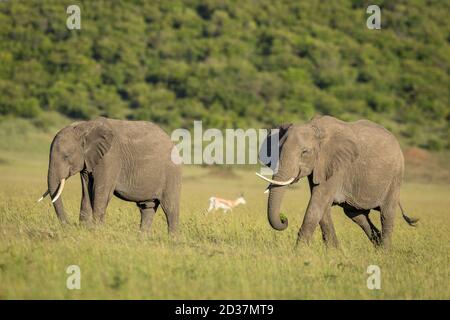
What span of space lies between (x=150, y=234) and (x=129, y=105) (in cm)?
3510

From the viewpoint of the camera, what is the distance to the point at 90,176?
12.9 metres

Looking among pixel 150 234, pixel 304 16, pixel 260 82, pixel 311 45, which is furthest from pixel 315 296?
pixel 304 16

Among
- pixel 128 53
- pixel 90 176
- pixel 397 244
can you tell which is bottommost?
pixel 397 244

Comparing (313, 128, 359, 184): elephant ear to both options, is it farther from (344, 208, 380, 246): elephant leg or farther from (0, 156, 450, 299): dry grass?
(344, 208, 380, 246): elephant leg

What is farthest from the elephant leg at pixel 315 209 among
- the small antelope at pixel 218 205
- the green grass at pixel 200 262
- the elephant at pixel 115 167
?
the small antelope at pixel 218 205

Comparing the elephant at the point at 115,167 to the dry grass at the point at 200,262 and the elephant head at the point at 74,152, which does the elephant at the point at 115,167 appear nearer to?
the elephant head at the point at 74,152

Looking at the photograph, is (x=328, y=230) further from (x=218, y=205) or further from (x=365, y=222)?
(x=218, y=205)

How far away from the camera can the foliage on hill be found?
46.3 metres

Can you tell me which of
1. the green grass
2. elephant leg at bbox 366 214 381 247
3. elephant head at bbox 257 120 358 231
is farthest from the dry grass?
elephant head at bbox 257 120 358 231

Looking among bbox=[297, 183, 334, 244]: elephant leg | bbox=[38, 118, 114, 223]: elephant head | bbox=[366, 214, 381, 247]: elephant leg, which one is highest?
bbox=[38, 118, 114, 223]: elephant head

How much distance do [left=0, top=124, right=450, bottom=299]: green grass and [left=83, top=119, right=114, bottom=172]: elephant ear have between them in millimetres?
1058

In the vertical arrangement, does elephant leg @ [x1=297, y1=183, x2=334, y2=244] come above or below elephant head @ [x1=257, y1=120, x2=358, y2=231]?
below
